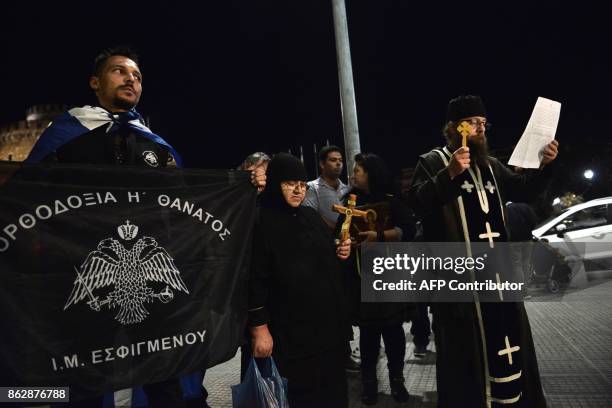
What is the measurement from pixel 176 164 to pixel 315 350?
1609 mm

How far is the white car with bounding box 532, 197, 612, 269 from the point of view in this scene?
31.5ft

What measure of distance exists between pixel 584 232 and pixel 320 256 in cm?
949

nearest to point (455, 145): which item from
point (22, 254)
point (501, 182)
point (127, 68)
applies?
point (501, 182)

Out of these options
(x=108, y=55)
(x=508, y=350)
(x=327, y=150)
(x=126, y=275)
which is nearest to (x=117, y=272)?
(x=126, y=275)

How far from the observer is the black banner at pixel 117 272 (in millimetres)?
2201

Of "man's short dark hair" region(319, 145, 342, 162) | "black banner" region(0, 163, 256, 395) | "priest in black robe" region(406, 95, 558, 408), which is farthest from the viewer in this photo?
"man's short dark hair" region(319, 145, 342, 162)

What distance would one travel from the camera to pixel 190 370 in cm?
261

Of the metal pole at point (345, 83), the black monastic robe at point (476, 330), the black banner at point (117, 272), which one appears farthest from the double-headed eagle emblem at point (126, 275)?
the metal pole at point (345, 83)

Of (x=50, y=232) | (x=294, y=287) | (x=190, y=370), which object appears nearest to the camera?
(x=50, y=232)

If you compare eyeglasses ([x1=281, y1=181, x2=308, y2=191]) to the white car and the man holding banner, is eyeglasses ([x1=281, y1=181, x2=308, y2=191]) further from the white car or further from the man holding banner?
the white car

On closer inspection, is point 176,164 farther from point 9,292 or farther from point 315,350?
point 315,350

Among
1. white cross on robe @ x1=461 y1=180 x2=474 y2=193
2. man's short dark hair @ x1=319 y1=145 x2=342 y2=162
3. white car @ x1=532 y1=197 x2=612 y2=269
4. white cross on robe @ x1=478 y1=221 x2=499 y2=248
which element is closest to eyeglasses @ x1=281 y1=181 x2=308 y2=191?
white cross on robe @ x1=461 y1=180 x2=474 y2=193

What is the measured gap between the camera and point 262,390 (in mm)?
2564

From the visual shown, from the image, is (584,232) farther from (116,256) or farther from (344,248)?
(116,256)
